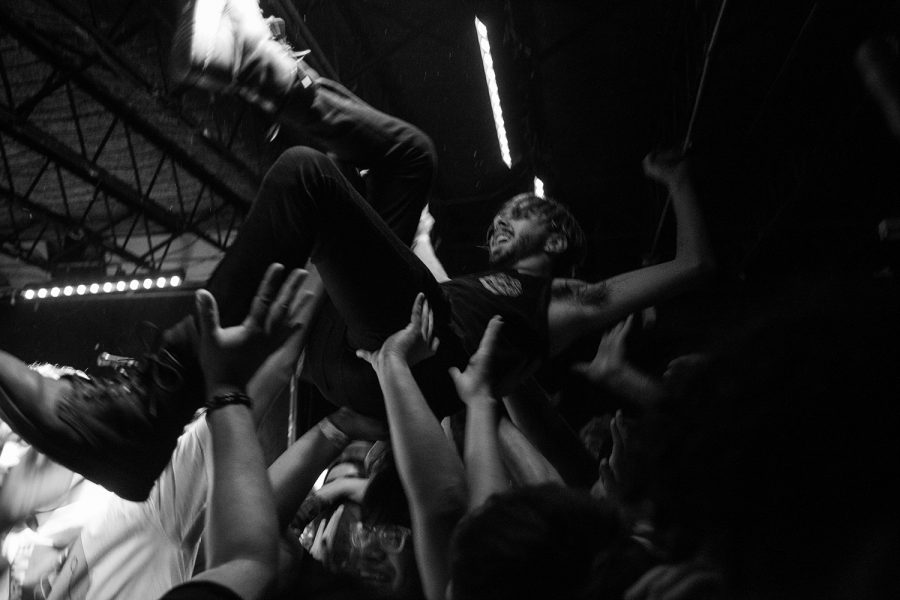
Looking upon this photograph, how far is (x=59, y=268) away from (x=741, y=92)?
705 cm

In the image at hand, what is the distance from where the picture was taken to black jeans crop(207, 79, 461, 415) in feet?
4.24

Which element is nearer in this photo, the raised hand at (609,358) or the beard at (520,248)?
the raised hand at (609,358)

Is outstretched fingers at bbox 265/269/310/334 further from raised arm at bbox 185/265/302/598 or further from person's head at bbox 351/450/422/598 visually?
person's head at bbox 351/450/422/598

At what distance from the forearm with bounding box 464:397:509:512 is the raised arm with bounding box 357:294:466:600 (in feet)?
0.09

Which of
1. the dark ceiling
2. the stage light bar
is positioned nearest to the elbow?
the dark ceiling

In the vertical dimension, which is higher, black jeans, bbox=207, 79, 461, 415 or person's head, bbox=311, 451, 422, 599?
black jeans, bbox=207, 79, 461, 415

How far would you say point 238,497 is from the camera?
38.8 inches

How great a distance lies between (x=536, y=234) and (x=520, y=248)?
71mm

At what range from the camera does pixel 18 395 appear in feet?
3.68

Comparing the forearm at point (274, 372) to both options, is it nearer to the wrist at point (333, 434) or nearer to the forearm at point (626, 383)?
the wrist at point (333, 434)

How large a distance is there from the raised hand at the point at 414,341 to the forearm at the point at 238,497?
0.35 metres

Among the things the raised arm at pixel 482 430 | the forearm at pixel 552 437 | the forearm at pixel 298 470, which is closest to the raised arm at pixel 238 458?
the raised arm at pixel 482 430

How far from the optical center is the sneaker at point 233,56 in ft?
4.21

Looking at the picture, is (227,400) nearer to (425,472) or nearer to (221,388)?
(221,388)
